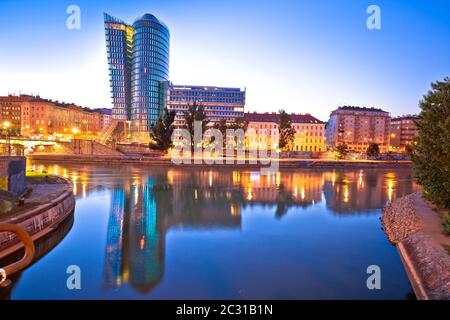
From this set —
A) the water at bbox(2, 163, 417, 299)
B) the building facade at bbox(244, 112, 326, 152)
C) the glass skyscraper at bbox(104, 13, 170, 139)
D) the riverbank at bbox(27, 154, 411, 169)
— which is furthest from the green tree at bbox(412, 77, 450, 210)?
the glass skyscraper at bbox(104, 13, 170, 139)

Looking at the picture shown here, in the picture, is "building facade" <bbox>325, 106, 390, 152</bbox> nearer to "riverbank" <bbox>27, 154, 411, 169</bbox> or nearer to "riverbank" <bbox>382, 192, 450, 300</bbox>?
"riverbank" <bbox>27, 154, 411, 169</bbox>

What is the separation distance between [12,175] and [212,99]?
5423 inches

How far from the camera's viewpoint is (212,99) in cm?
15500

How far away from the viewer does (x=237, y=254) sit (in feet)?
55.9

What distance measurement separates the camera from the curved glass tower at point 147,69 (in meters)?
144

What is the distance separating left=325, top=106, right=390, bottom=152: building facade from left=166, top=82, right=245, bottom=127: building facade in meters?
46.6

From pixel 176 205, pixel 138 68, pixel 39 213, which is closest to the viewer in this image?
pixel 39 213

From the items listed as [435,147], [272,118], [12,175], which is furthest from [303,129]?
[12,175]

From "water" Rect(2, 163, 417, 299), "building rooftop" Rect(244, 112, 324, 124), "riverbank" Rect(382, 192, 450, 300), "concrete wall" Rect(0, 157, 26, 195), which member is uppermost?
"building rooftop" Rect(244, 112, 324, 124)

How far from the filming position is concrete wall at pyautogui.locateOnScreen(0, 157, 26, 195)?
20.1 meters

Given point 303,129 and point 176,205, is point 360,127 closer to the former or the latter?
point 303,129
